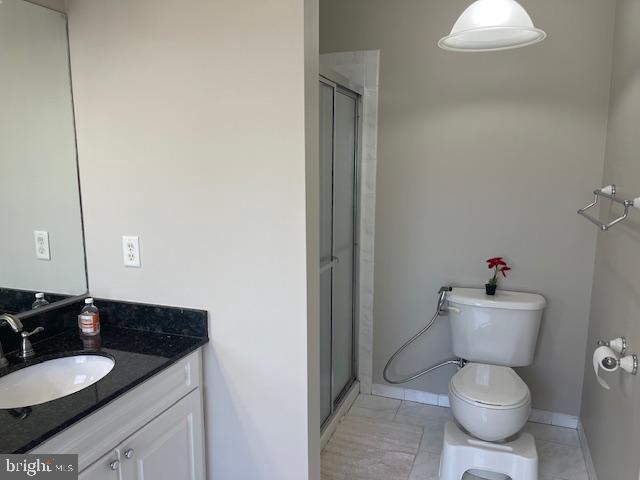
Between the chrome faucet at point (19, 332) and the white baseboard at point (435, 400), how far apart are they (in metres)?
2.07

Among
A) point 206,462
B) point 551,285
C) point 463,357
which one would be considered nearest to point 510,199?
point 551,285

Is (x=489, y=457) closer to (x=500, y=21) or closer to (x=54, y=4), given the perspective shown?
(x=500, y=21)

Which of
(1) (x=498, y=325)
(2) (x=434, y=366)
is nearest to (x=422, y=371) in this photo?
(2) (x=434, y=366)

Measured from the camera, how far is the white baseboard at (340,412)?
2.58 meters

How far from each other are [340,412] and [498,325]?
103cm

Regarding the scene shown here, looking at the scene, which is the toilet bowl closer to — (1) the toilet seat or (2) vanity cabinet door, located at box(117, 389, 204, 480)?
(1) the toilet seat

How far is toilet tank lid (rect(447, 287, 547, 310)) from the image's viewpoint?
2.48 metres

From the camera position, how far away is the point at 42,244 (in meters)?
1.81

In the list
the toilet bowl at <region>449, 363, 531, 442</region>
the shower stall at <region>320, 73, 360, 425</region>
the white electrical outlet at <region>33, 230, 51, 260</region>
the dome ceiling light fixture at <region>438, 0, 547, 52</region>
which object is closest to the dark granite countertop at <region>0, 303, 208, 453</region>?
the white electrical outlet at <region>33, 230, 51, 260</region>

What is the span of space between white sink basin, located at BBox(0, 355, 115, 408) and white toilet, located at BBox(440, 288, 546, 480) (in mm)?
1555

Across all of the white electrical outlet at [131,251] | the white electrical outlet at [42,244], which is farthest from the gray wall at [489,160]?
the white electrical outlet at [42,244]

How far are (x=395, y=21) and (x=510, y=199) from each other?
1.19 m

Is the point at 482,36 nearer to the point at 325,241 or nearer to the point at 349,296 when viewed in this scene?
the point at 325,241

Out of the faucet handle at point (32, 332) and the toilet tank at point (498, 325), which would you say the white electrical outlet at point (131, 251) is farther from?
the toilet tank at point (498, 325)
